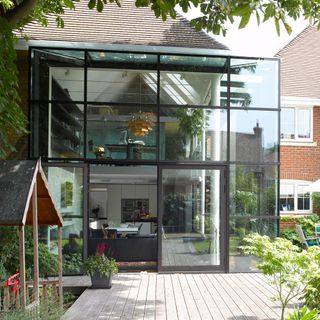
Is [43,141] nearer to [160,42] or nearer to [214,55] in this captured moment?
[160,42]

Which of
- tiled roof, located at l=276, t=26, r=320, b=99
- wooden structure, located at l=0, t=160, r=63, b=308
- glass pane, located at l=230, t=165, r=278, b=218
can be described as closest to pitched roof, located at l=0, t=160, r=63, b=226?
wooden structure, located at l=0, t=160, r=63, b=308

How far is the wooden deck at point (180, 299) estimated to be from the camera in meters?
6.72

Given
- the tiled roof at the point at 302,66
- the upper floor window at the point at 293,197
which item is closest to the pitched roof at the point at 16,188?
the upper floor window at the point at 293,197

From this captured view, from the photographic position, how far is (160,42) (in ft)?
33.8

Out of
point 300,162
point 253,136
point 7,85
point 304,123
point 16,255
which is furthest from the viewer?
point 304,123

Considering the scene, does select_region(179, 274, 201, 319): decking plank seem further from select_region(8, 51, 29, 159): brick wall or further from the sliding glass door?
select_region(8, 51, 29, 159): brick wall

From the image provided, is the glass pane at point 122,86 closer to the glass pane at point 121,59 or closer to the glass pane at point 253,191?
the glass pane at point 121,59

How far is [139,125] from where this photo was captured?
1013 centimetres

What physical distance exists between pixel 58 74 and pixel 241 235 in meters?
5.55

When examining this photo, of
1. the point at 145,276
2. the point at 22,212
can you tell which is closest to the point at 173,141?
the point at 145,276

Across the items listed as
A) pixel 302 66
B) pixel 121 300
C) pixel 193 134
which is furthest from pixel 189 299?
pixel 302 66

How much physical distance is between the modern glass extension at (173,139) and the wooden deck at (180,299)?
0.90m

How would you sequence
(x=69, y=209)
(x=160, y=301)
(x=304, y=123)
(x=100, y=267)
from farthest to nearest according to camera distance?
(x=304, y=123)
(x=69, y=209)
(x=100, y=267)
(x=160, y=301)

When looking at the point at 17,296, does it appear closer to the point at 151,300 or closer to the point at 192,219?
the point at 151,300
